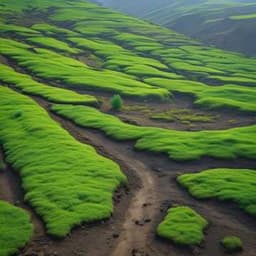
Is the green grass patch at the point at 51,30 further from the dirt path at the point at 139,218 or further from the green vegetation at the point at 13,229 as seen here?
the green vegetation at the point at 13,229

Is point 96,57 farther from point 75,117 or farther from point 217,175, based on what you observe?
point 217,175

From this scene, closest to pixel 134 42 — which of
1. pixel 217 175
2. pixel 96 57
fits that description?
pixel 96 57

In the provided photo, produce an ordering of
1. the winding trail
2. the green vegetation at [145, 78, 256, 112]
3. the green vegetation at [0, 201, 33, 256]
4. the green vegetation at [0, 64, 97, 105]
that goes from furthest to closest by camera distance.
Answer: the green vegetation at [145, 78, 256, 112], the green vegetation at [0, 64, 97, 105], the winding trail, the green vegetation at [0, 201, 33, 256]

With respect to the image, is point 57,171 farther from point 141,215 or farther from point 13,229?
point 13,229

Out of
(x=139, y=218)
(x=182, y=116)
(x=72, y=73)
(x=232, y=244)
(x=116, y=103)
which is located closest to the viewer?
(x=232, y=244)

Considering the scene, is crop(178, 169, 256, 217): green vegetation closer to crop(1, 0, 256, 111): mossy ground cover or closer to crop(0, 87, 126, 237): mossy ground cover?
crop(0, 87, 126, 237): mossy ground cover

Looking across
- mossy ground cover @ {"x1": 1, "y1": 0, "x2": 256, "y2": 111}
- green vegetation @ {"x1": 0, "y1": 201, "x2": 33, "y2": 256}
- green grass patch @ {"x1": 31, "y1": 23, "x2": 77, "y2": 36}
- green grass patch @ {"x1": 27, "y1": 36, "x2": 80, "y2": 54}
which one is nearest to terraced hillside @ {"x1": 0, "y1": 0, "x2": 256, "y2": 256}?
green vegetation @ {"x1": 0, "y1": 201, "x2": 33, "y2": 256}

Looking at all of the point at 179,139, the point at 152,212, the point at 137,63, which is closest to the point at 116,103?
the point at 179,139
